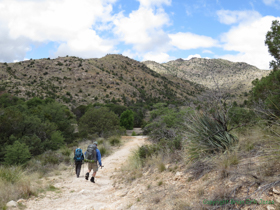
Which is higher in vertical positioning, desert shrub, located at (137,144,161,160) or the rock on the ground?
desert shrub, located at (137,144,161,160)

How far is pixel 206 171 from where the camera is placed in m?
4.27

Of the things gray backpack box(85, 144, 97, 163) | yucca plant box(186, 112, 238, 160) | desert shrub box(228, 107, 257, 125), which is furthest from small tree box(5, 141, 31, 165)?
desert shrub box(228, 107, 257, 125)

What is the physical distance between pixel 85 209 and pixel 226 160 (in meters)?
3.84

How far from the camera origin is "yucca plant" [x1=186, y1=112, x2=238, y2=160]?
4.84m

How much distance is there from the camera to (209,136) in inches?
190

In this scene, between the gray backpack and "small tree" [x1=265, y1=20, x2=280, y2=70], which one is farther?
"small tree" [x1=265, y1=20, x2=280, y2=70]

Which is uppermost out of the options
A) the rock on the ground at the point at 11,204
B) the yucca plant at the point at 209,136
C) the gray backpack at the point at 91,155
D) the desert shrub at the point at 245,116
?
the desert shrub at the point at 245,116

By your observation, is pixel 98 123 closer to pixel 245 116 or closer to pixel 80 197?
pixel 80 197

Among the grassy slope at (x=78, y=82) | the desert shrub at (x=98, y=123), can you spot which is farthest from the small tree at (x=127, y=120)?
the grassy slope at (x=78, y=82)

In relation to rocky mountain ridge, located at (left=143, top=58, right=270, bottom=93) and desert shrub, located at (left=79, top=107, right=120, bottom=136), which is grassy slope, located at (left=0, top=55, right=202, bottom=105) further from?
desert shrub, located at (left=79, top=107, right=120, bottom=136)

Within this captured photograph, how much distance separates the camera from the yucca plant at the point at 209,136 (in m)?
4.84

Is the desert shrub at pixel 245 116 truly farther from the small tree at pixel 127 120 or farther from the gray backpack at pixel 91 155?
the small tree at pixel 127 120

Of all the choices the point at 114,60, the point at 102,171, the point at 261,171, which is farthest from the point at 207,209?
the point at 114,60

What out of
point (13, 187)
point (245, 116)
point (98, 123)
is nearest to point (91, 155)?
point (13, 187)
